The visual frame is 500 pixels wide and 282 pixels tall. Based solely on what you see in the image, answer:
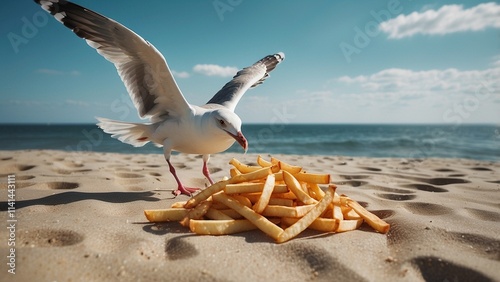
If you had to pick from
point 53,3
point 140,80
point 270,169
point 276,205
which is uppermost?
point 53,3

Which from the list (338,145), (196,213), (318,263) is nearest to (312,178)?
(318,263)

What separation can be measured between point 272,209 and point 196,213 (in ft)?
2.08

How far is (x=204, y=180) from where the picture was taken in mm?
4875

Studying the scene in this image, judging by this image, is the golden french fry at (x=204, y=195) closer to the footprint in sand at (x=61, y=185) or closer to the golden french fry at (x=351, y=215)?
the golden french fry at (x=351, y=215)

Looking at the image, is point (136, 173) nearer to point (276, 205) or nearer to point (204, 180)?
point (204, 180)

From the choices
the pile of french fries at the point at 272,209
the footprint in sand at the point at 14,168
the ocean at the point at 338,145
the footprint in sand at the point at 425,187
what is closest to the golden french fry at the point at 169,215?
the pile of french fries at the point at 272,209

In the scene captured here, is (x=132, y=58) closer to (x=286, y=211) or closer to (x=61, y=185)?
(x=61, y=185)

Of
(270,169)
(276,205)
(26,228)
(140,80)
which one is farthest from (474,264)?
(140,80)

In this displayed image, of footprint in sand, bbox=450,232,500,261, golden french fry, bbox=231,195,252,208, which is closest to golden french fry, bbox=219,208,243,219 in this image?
golden french fry, bbox=231,195,252,208

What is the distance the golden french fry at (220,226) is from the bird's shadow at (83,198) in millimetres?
1425

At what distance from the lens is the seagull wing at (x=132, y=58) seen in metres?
3.82

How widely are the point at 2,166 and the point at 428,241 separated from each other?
22.1 ft

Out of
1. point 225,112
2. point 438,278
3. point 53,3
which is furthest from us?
point 53,3

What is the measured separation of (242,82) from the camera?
19.1 ft
